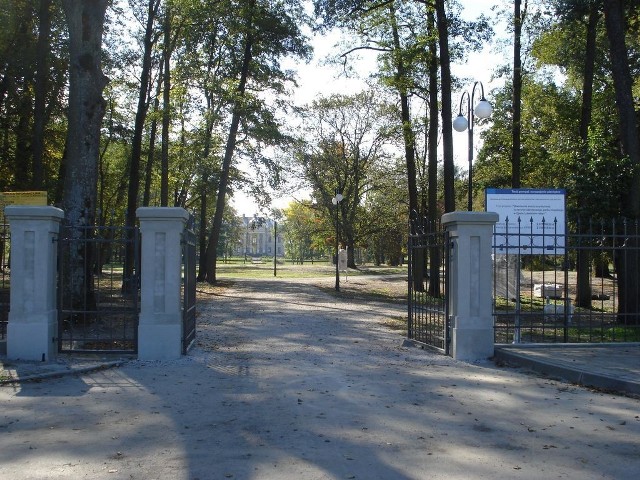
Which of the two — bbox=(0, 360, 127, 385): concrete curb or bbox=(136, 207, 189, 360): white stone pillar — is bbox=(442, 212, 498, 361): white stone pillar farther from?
bbox=(0, 360, 127, 385): concrete curb

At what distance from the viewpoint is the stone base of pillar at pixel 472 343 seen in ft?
33.3

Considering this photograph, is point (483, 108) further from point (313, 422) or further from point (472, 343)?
point (313, 422)

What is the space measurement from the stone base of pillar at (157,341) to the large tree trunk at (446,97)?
13.0 metres

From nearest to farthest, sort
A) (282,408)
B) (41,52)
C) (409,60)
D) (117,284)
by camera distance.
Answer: (282,408) < (41,52) < (409,60) < (117,284)

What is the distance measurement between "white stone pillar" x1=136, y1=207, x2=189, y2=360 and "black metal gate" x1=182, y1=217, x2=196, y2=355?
0.35 meters

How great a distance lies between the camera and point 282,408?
690 centimetres

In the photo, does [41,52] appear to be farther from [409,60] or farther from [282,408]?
[282,408]

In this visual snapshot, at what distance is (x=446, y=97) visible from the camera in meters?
20.0

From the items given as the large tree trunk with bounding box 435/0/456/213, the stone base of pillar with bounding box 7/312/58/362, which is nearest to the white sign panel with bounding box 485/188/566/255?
the large tree trunk with bounding box 435/0/456/213

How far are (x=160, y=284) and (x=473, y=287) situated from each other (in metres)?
5.14

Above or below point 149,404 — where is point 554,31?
above

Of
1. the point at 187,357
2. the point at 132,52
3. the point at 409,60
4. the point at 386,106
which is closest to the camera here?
the point at 187,357

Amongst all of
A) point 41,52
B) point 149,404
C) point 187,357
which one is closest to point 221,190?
point 41,52

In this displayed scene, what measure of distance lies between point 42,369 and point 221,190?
21.4m
